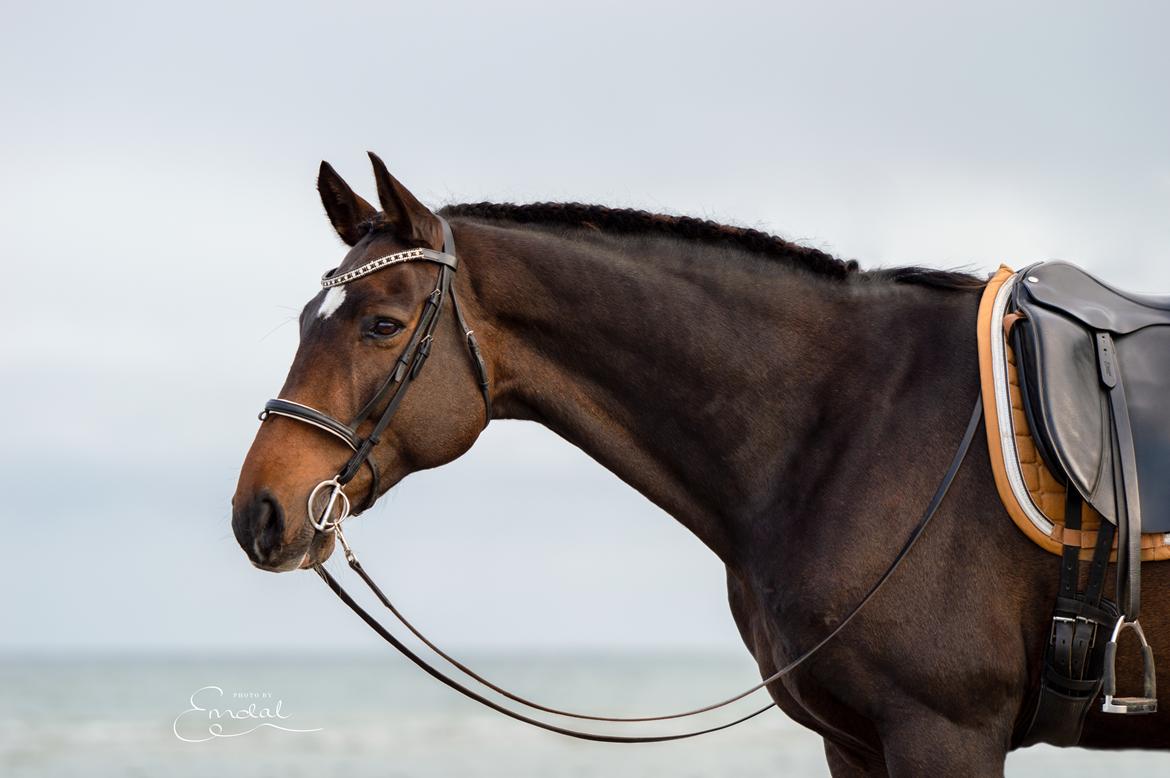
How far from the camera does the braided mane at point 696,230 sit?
4.14 m

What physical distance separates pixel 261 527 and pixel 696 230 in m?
1.87

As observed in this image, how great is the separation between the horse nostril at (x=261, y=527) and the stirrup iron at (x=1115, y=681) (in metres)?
2.61

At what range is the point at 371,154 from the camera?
160 inches

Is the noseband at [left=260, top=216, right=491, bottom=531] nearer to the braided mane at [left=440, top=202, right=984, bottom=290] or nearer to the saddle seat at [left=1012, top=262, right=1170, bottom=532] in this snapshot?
the braided mane at [left=440, top=202, right=984, bottom=290]

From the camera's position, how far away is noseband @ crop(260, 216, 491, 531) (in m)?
3.86

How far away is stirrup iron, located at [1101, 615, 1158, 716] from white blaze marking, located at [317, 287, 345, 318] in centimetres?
271

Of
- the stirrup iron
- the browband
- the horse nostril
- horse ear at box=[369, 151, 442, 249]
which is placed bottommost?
the stirrup iron

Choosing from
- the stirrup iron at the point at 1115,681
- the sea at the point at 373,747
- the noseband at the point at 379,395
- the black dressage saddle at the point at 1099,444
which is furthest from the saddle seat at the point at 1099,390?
the sea at the point at 373,747

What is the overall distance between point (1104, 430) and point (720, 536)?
1.29m

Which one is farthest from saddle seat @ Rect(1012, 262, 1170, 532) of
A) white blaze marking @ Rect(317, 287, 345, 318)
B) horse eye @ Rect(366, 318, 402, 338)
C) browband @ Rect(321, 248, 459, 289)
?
white blaze marking @ Rect(317, 287, 345, 318)

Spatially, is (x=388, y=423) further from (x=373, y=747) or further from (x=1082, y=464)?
(x=373, y=747)

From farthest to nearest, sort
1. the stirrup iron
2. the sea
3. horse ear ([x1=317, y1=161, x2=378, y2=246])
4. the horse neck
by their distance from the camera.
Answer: the sea → horse ear ([x1=317, y1=161, x2=378, y2=246]) → the horse neck → the stirrup iron

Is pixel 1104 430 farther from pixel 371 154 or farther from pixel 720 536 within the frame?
pixel 371 154

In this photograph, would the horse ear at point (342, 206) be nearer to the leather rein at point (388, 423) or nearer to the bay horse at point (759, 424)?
the bay horse at point (759, 424)
